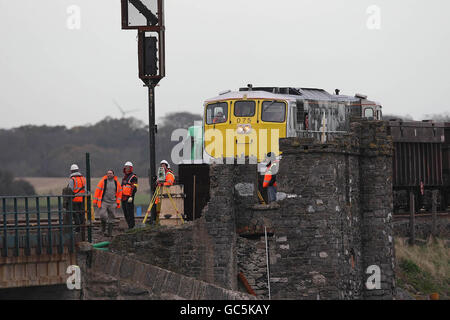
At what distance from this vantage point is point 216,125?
32.8 m

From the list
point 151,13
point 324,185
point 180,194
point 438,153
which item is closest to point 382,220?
point 324,185

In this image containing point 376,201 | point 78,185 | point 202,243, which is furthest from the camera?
point 376,201

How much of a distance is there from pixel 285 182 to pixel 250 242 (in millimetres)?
1521

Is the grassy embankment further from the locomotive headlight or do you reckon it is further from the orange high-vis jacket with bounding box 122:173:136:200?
the orange high-vis jacket with bounding box 122:173:136:200

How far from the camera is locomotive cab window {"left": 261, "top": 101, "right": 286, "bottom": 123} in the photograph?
105 ft

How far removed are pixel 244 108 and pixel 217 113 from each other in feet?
3.64

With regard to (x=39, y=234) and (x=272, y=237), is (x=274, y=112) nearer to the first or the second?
(x=272, y=237)

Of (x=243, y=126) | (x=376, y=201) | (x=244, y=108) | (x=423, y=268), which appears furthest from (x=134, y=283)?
(x=423, y=268)

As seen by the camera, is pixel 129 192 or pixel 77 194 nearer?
pixel 77 194

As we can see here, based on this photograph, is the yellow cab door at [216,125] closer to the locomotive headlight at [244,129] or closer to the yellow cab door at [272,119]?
the locomotive headlight at [244,129]

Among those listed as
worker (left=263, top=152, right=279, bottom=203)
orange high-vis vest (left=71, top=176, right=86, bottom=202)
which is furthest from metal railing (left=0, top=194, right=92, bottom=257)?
worker (left=263, top=152, right=279, bottom=203)

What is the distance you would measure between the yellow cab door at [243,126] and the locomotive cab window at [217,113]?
1.03 ft

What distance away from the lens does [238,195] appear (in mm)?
23047
